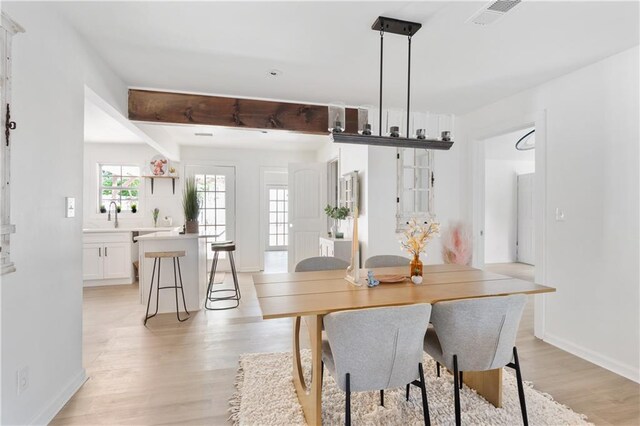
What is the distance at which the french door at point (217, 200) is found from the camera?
624cm

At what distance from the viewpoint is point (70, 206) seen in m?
2.21

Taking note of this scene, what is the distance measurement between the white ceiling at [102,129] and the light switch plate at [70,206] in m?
2.10

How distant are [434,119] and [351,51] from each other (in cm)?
83

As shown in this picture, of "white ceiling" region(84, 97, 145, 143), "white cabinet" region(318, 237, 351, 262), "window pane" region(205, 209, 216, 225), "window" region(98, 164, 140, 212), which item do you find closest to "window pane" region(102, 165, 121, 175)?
"window" region(98, 164, 140, 212)

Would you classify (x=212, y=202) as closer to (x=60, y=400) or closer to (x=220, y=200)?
(x=220, y=200)

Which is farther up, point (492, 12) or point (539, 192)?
point (492, 12)

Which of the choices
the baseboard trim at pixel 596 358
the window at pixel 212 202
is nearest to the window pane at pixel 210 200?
the window at pixel 212 202

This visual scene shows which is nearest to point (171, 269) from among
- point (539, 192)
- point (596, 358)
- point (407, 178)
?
point (407, 178)

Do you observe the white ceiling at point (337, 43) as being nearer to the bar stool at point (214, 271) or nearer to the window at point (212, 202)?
the bar stool at point (214, 271)

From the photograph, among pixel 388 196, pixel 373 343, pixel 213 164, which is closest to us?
pixel 373 343

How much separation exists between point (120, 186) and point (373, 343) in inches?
239

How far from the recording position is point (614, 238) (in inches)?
102

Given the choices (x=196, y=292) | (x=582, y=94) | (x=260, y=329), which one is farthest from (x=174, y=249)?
(x=582, y=94)

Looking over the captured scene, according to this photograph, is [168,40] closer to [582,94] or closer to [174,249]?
[174,249]
